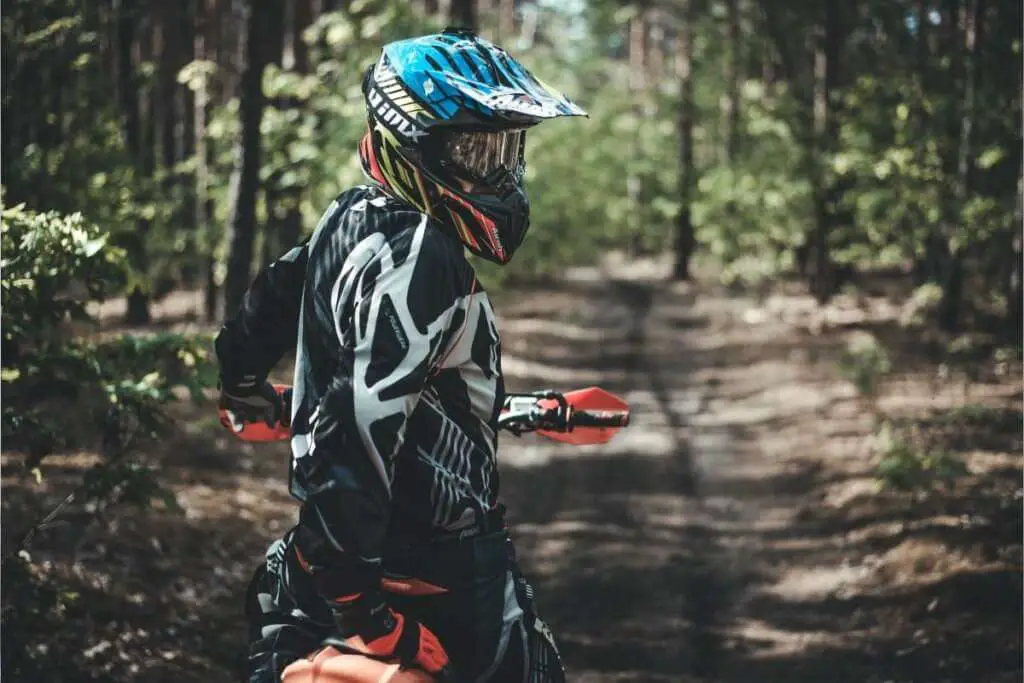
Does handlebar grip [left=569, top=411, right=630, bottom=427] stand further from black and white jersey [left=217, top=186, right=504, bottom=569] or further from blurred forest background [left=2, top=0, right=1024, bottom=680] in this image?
blurred forest background [left=2, top=0, right=1024, bottom=680]

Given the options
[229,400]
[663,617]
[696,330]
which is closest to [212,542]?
[663,617]

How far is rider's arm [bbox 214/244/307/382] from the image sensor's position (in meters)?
3.07

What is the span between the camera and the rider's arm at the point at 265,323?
307cm

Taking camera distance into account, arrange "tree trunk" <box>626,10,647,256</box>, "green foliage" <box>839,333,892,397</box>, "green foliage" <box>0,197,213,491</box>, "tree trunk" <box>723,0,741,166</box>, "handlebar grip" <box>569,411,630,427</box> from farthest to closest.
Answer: "tree trunk" <box>626,10,647,256</box> → "tree trunk" <box>723,0,741,166</box> → "green foliage" <box>839,333,892,397</box> → "green foliage" <box>0,197,213,491</box> → "handlebar grip" <box>569,411,630,427</box>

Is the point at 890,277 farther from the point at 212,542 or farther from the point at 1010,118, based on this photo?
the point at 212,542

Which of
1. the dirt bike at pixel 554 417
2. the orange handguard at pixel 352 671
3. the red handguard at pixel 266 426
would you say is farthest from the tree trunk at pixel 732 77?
the orange handguard at pixel 352 671

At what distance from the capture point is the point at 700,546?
10148mm

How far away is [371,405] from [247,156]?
395 inches

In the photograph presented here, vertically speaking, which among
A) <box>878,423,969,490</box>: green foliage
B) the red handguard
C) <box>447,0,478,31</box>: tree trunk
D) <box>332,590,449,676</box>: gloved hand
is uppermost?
<box>447,0,478,31</box>: tree trunk

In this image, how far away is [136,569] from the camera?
744 cm

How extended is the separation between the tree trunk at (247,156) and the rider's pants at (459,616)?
900 cm

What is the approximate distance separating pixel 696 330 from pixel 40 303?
19.8m

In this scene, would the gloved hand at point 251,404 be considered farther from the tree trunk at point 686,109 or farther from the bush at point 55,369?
the tree trunk at point 686,109

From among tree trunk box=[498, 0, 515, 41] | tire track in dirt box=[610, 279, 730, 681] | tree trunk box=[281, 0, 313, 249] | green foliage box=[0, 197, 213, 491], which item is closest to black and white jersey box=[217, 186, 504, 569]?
green foliage box=[0, 197, 213, 491]
